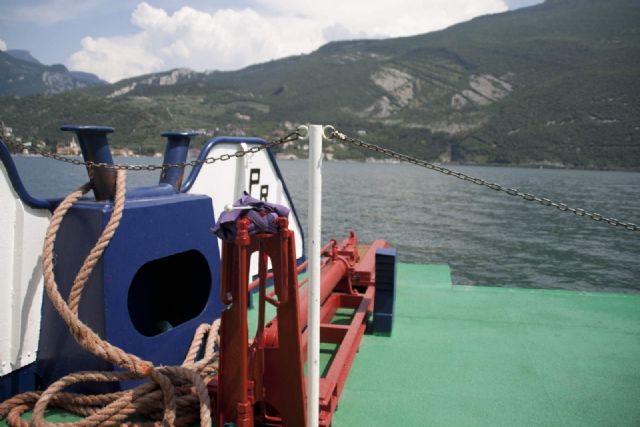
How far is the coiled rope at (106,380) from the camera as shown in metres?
2.86

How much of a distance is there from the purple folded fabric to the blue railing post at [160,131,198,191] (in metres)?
1.80

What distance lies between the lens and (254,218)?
8.12ft

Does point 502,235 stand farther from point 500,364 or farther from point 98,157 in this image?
point 98,157

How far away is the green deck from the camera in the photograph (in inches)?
129

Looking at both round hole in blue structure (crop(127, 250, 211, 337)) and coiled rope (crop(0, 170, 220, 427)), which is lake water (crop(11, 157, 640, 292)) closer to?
round hole in blue structure (crop(127, 250, 211, 337))

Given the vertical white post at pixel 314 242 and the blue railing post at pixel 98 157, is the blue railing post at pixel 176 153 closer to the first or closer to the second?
the blue railing post at pixel 98 157

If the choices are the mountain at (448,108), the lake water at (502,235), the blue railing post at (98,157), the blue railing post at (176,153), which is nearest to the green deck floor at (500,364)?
the blue railing post at (98,157)

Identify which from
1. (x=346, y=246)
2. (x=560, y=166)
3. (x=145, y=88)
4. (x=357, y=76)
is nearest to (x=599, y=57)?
(x=357, y=76)

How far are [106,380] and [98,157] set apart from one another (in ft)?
4.14

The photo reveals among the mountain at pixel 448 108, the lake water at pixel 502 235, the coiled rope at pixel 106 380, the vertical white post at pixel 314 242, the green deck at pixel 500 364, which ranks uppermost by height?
the mountain at pixel 448 108

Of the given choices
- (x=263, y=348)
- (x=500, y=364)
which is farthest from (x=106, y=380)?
(x=500, y=364)

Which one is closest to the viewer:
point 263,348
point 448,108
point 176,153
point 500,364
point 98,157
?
point 263,348

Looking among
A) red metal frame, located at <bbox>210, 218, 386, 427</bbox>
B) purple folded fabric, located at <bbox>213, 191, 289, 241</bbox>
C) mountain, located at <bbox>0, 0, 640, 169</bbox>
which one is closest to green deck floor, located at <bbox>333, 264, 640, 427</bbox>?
red metal frame, located at <bbox>210, 218, 386, 427</bbox>

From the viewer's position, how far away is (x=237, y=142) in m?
5.16
